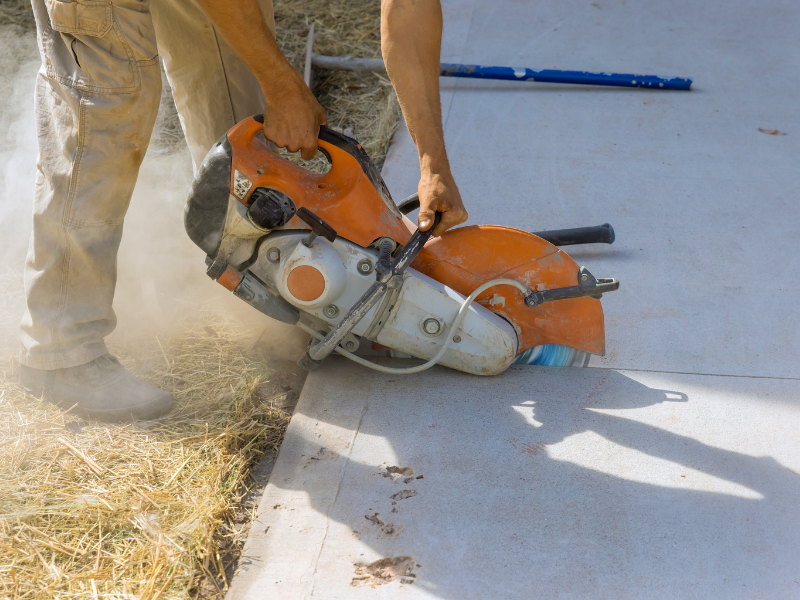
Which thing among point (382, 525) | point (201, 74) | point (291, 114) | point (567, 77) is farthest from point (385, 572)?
Answer: point (567, 77)

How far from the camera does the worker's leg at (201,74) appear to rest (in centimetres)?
203

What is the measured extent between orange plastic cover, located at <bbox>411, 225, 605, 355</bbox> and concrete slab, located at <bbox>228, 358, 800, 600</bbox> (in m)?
0.12

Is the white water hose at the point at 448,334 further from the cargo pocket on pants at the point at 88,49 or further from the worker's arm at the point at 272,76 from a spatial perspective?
the cargo pocket on pants at the point at 88,49

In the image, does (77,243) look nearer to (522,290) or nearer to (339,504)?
(339,504)

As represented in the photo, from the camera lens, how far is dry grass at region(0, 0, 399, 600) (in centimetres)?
143

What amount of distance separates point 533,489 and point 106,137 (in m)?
1.29

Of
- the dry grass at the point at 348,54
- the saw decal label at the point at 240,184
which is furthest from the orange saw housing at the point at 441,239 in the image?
the dry grass at the point at 348,54

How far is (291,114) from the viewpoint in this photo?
175cm

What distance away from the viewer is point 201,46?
6.89 feet

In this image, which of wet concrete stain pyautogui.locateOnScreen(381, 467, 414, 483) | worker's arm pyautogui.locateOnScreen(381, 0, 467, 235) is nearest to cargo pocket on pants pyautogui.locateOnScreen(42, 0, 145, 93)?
worker's arm pyautogui.locateOnScreen(381, 0, 467, 235)

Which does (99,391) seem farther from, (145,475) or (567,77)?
(567,77)

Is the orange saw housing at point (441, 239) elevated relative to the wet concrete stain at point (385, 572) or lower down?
elevated

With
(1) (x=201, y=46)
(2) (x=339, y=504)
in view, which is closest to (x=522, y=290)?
(2) (x=339, y=504)

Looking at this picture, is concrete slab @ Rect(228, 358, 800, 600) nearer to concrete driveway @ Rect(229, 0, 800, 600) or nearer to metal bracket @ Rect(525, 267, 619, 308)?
concrete driveway @ Rect(229, 0, 800, 600)
